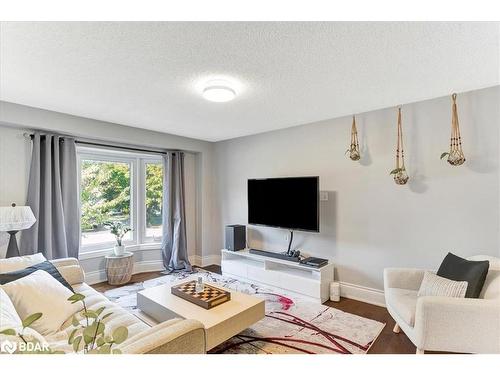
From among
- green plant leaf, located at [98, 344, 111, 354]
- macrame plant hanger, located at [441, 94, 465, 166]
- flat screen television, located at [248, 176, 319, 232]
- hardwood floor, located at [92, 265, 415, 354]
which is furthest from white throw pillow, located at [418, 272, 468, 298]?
green plant leaf, located at [98, 344, 111, 354]

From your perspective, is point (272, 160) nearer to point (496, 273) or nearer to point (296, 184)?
point (296, 184)

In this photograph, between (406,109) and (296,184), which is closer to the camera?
(406,109)

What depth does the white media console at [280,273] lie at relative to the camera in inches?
124

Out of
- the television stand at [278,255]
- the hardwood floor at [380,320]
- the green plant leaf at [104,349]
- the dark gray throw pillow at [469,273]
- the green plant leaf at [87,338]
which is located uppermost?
the green plant leaf at [87,338]

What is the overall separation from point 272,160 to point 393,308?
251 cm

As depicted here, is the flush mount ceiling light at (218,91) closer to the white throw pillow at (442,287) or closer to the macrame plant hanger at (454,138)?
the macrame plant hanger at (454,138)

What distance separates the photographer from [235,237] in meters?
4.10

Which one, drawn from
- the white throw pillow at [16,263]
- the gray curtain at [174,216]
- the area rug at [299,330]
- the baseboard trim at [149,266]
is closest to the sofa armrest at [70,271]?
the white throw pillow at [16,263]

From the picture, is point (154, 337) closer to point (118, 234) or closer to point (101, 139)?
point (118, 234)

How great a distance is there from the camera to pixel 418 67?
2.00 meters

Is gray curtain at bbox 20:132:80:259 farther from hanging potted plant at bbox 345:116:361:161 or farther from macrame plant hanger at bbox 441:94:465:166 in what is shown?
macrame plant hanger at bbox 441:94:465:166

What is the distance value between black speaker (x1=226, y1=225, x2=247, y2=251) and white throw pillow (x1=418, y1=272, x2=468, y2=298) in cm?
252

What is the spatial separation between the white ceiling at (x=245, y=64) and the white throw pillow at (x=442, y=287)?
1.62m
